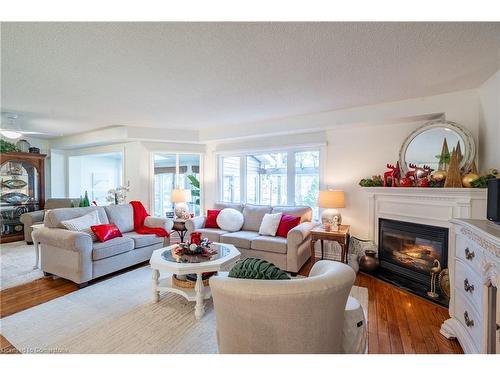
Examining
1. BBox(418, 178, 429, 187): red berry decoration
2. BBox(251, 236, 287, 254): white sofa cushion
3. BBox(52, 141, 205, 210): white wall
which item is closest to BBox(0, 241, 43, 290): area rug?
BBox(52, 141, 205, 210): white wall

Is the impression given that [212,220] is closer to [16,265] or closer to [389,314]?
[389,314]

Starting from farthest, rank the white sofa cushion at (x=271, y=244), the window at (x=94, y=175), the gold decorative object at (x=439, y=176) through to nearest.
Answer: the window at (x=94, y=175) < the white sofa cushion at (x=271, y=244) < the gold decorative object at (x=439, y=176)

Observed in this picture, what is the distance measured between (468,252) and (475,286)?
0.22m

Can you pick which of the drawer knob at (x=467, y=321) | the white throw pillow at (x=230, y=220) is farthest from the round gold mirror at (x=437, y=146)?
the white throw pillow at (x=230, y=220)

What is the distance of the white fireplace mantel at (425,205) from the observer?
7.57 feet

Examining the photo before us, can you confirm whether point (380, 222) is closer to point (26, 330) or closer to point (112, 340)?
point (112, 340)

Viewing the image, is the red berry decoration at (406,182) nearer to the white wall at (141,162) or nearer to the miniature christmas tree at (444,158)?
the miniature christmas tree at (444,158)

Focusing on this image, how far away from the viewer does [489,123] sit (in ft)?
7.87

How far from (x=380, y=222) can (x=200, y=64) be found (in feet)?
10.1

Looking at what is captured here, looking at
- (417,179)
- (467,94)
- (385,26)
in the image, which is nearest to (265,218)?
(417,179)

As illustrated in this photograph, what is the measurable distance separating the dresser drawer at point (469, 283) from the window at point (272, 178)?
2.33 metres

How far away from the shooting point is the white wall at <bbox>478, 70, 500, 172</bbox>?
7.32 feet

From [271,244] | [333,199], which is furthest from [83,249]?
[333,199]

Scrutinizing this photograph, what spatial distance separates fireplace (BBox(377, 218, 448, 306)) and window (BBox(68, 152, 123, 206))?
6.20 meters
